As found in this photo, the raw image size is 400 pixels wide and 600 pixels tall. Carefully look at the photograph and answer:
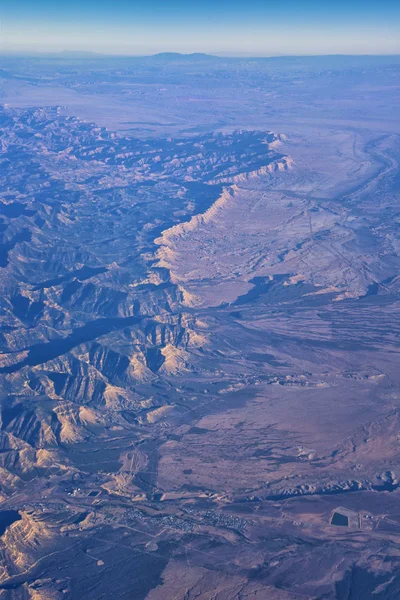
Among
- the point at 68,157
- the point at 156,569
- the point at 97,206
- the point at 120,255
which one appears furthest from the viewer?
the point at 68,157

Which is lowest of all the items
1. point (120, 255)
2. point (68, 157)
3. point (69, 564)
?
point (69, 564)

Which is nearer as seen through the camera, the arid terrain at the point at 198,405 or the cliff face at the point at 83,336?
the arid terrain at the point at 198,405

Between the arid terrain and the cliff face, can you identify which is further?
the cliff face

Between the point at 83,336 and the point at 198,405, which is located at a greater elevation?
the point at 83,336

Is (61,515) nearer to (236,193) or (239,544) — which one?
(239,544)

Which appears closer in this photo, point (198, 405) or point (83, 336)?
point (198, 405)

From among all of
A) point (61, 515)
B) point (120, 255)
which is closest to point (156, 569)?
point (61, 515)

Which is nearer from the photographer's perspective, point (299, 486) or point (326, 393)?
point (299, 486)

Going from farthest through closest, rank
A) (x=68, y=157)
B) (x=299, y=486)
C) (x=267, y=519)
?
(x=68, y=157) → (x=299, y=486) → (x=267, y=519)
